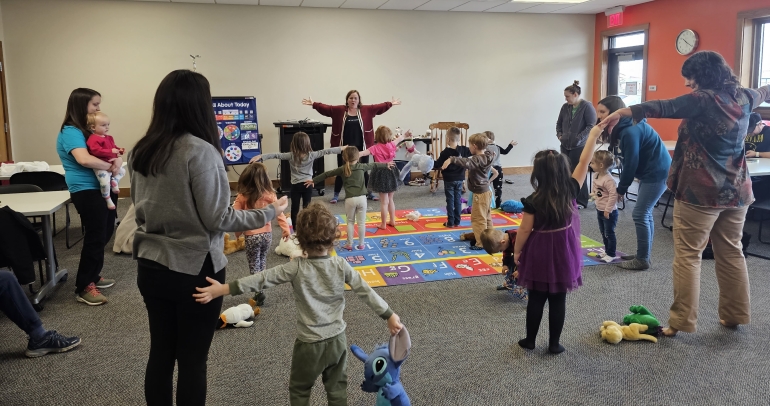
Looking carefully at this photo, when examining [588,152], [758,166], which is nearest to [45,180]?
[588,152]

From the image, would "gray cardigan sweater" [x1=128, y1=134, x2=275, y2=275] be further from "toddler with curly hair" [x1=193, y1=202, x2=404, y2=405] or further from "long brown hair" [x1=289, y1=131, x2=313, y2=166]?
"long brown hair" [x1=289, y1=131, x2=313, y2=166]

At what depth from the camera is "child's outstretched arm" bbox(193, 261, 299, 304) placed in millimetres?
1948

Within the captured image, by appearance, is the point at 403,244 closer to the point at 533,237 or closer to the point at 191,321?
the point at 533,237

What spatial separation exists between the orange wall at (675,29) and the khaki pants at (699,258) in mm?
5201

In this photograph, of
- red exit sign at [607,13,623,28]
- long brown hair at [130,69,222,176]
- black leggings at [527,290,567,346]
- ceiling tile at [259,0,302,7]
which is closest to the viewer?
long brown hair at [130,69,222,176]

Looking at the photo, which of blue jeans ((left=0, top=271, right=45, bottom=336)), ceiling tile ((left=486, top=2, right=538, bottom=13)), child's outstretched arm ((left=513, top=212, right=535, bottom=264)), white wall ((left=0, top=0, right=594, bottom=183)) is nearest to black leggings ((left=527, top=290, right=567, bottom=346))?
child's outstretched arm ((left=513, top=212, right=535, bottom=264))

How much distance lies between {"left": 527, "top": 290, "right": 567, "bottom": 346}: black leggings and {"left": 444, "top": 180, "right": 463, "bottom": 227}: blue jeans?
2.93m

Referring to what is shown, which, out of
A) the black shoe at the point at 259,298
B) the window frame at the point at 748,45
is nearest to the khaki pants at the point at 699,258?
the black shoe at the point at 259,298

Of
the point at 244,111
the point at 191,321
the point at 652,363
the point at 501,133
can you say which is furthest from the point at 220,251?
the point at 501,133

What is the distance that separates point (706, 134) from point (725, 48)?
5.45 meters

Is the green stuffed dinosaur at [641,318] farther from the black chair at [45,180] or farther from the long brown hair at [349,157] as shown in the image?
the black chair at [45,180]

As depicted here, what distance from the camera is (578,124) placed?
678 cm

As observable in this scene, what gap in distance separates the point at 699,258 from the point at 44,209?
4.06m

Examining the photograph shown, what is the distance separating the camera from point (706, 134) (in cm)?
302
